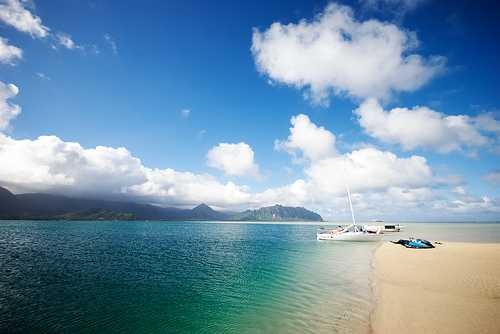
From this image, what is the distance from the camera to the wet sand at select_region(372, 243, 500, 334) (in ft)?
54.2

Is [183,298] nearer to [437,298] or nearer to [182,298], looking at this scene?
[182,298]

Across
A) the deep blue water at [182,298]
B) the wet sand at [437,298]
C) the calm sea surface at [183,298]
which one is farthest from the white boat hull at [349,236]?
the wet sand at [437,298]

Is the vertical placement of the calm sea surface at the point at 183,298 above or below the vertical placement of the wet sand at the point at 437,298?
below

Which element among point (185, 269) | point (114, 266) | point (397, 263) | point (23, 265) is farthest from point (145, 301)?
point (397, 263)

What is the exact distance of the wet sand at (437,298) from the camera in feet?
54.2

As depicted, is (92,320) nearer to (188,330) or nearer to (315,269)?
(188,330)

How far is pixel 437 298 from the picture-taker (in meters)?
21.9

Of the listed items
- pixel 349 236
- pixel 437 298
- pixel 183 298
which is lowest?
pixel 183 298

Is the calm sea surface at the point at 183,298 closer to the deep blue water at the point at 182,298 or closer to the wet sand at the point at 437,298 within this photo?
the deep blue water at the point at 182,298

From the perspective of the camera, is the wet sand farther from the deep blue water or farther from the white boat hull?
the white boat hull

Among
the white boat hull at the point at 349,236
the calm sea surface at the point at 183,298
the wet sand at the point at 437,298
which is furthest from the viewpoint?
the white boat hull at the point at 349,236

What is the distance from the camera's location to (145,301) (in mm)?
23578

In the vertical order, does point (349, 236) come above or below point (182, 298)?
above

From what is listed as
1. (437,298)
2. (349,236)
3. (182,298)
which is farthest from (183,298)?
(349,236)
